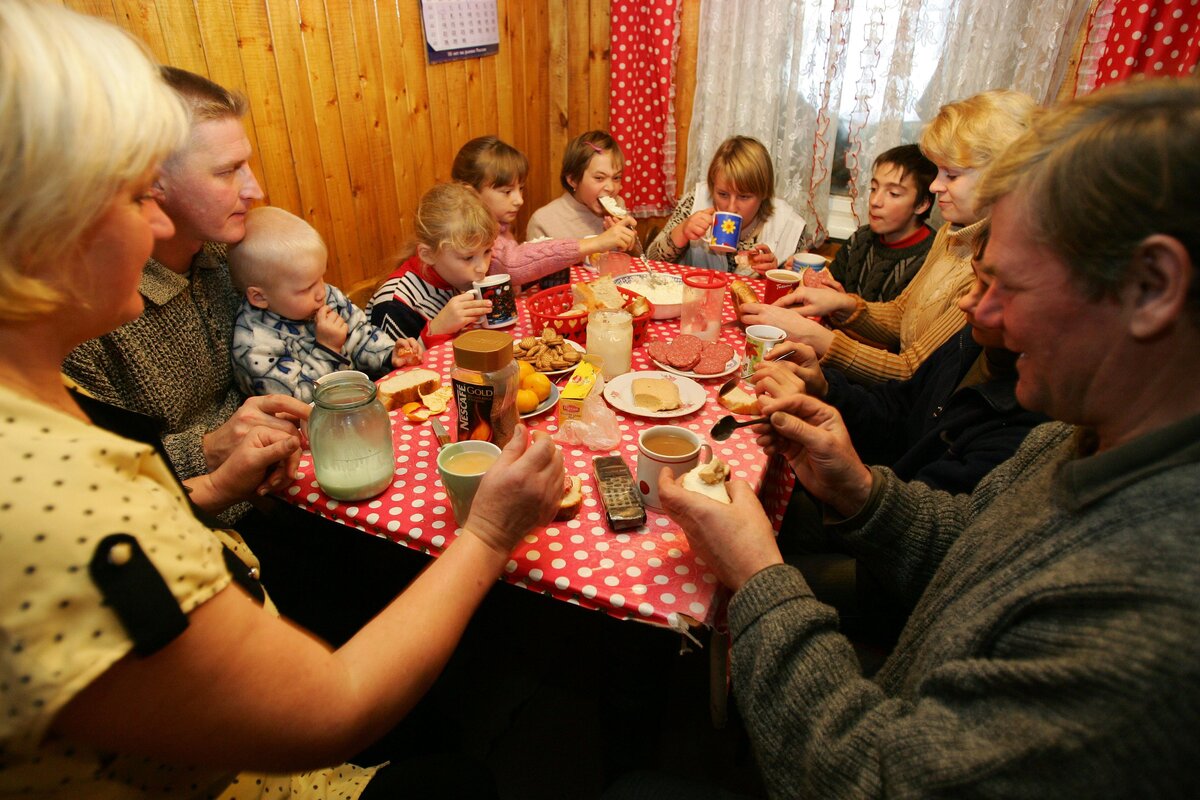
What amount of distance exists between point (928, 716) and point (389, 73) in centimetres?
301

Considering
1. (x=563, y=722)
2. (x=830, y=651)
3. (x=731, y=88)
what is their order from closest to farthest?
(x=830, y=651), (x=563, y=722), (x=731, y=88)

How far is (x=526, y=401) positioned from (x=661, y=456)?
43cm

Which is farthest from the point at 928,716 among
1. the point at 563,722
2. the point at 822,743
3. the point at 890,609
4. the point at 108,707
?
the point at 563,722

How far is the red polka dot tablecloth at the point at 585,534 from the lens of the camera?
100 cm

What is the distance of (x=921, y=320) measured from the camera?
2.10 m

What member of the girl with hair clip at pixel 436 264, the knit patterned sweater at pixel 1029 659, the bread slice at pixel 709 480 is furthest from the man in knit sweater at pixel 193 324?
the knit patterned sweater at pixel 1029 659

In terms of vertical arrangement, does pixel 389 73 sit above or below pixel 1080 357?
above

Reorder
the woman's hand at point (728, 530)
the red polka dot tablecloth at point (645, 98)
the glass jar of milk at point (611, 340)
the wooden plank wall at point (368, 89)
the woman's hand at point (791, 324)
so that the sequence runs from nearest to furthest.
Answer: the woman's hand at point (728, 530), the glass jar of milk at point (611, 340), the woman's hand at point (791, 324), the wooden plank wall at point (368, 89), the red polka dot tablecloth at point (645, 98)

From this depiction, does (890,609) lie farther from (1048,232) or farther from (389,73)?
(389,73)

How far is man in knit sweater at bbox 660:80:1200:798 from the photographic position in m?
0.55

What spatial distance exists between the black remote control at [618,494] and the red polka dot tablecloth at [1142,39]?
273cm

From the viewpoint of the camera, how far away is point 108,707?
1.81 feet

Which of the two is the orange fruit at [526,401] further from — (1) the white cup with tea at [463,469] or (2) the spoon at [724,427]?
(2) the spoon at [724,427]

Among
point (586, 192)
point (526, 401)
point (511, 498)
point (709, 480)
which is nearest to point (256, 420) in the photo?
point (526, 401)
